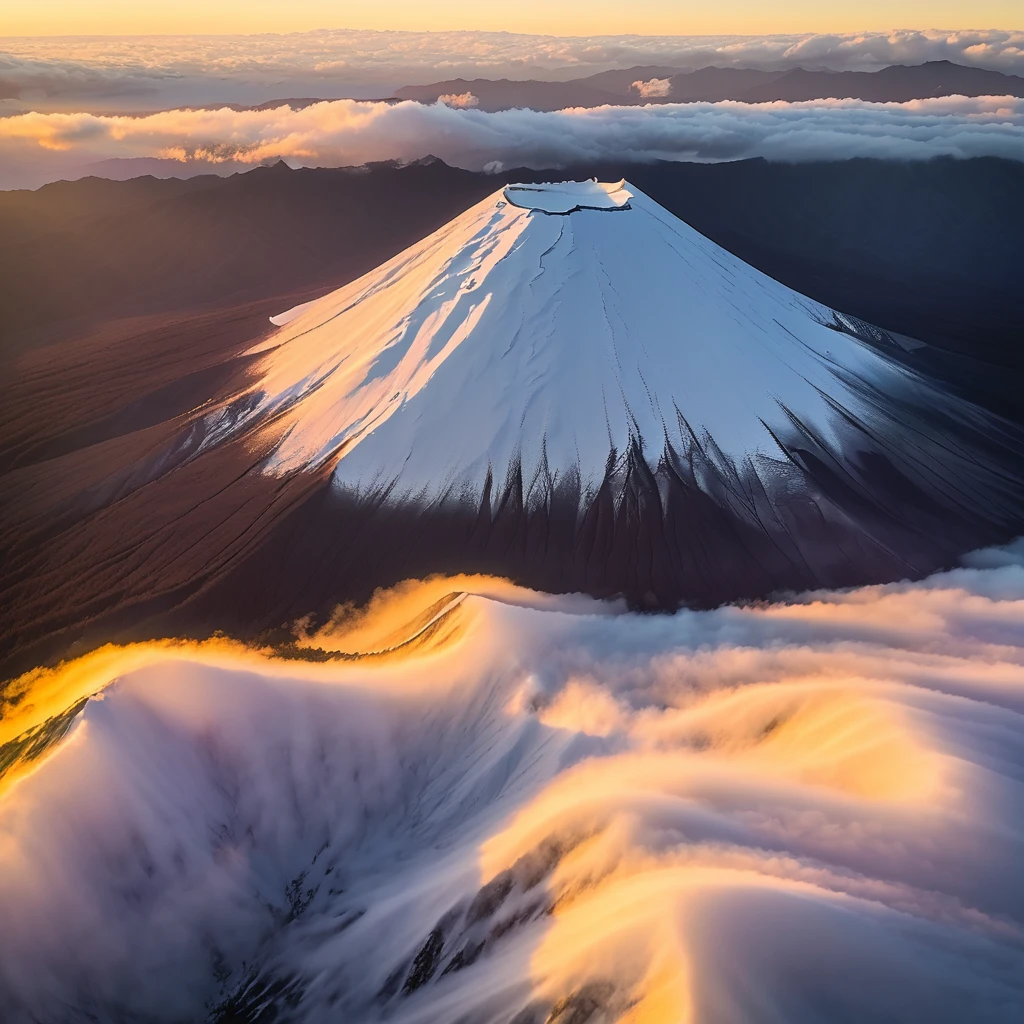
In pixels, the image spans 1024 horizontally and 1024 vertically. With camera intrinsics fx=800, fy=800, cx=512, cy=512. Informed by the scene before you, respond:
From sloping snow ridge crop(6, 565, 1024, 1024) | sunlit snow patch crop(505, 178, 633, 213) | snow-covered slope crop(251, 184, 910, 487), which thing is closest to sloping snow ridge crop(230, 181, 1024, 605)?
snow-covered slope crop(251, 184, 910, 487)

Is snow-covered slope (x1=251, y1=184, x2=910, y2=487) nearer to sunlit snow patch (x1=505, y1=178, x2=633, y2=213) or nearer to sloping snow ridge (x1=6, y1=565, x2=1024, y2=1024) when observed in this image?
sunlit snow patch (x1=505, y1=178, x2=633, y2=213)

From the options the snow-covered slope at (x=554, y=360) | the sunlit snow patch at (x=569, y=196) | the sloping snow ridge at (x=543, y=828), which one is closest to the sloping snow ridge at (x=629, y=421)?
the snow-covered slope at (x=554, y=360)

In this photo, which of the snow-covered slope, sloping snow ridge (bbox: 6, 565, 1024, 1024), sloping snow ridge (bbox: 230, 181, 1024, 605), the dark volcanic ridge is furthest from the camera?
the snow-covered slope

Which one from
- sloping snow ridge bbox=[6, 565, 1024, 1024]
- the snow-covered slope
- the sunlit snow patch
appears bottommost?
sloping snow ridge bbox=[6, 565, 1024, 1024]

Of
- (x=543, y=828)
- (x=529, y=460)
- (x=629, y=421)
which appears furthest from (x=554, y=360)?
(x=543, y=828)

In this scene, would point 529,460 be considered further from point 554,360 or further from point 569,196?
point 569,196

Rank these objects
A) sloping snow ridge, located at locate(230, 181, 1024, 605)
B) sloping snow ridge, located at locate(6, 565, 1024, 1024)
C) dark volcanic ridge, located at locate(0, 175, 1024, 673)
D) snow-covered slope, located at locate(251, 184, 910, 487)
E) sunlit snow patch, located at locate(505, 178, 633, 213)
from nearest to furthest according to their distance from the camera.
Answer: sloping snow ridge, located at locate(6, 565, 1024, 1024) → dark volcanic ridge, located at locate(0, 175, 1024, 673) → sloping snow ridge, located at locate(230, 181, 1024, 605) → snow-covered slope, located at locate(251, 184, 910, 487) → sunlit snow patch, located at locate(505, 178, 633, 213)

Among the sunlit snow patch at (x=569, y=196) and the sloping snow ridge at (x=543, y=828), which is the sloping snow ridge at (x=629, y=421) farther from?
the sloping snow ridge at (x=543, y=828)

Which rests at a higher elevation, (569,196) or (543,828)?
(569,196)
